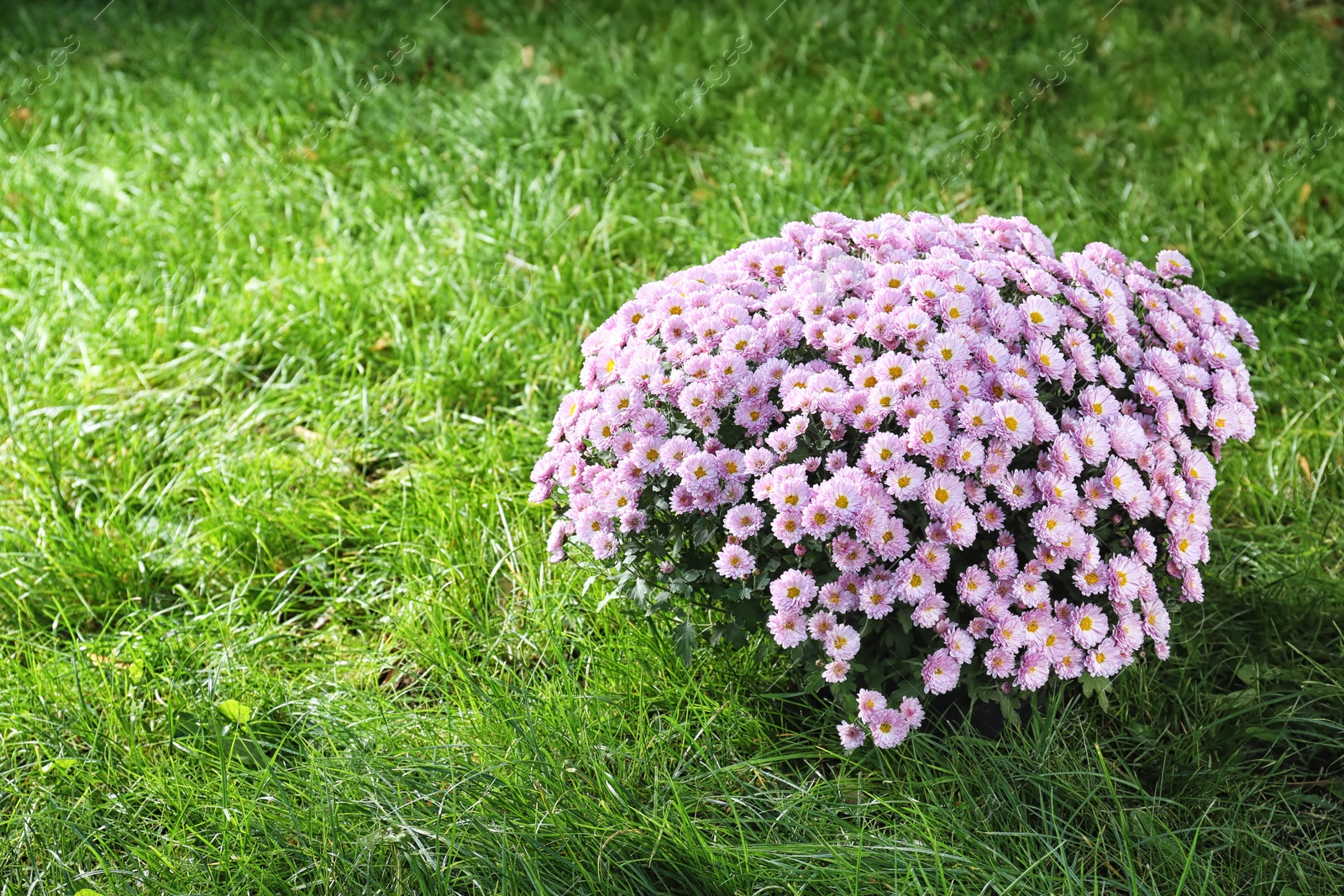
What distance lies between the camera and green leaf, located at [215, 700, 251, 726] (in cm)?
221

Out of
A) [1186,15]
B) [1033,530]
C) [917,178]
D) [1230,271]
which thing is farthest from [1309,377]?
[1186,15]

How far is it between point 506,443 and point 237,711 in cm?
93

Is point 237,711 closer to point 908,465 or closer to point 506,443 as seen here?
point 506,443

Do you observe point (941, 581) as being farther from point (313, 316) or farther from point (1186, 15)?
point (1186, 15)

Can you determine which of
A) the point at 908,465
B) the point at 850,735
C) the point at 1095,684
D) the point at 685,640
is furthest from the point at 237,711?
the point at 1095,684

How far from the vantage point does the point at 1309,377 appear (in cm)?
312

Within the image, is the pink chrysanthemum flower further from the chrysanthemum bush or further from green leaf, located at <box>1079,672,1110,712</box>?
green leaf, located at <box>1079,672,1110,712</box>

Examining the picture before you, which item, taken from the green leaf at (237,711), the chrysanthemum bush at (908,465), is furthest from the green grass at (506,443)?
the chrysanthemum bush at (908,465)

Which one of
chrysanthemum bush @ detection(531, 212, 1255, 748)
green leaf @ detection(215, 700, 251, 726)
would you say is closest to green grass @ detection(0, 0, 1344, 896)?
green leaf @ detection(215, 700, 251, 726)

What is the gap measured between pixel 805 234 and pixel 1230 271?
1811mm

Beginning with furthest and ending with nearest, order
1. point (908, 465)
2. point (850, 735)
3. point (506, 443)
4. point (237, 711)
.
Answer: point (506, 443), point (237, 711), point (850, 735), point (908, 465)

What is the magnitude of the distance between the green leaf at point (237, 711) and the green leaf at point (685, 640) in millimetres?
866

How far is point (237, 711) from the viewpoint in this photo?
2221mm

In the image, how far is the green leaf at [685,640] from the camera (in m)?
2.00
